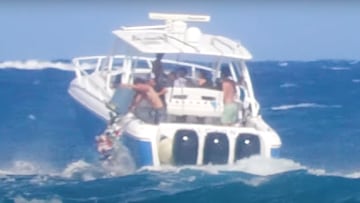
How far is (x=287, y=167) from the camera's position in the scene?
1018 cm

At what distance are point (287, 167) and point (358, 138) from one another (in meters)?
0.30

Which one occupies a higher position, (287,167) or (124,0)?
(124,0)

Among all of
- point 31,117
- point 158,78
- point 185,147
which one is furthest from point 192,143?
point 31,117

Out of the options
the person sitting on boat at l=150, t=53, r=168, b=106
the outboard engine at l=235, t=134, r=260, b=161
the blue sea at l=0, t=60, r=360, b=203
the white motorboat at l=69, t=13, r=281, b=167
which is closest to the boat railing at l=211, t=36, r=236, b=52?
the white motorboat at l=69, t=13, r=281, b=167

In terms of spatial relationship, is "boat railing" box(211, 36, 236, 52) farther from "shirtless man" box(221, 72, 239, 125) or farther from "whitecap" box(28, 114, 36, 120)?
"whitecap" box(28, 114, 36, 120)

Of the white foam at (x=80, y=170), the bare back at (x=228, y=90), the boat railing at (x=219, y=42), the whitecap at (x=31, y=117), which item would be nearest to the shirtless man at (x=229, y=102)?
the bare back at (x=228, y=90)

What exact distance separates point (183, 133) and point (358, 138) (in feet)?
2.23

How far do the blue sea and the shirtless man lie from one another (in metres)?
0.10

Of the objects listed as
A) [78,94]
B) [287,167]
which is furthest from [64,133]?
[287,167]

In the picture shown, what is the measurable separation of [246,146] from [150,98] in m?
0.41

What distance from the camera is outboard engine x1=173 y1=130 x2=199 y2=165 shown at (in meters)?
10.1

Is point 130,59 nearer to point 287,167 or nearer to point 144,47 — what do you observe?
point 144,47

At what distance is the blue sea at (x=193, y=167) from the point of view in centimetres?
1016

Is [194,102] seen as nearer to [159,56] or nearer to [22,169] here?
[159,56]
